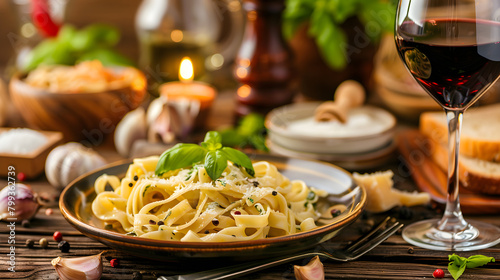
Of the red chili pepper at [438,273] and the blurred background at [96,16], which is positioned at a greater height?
the blurred background at [96,16]

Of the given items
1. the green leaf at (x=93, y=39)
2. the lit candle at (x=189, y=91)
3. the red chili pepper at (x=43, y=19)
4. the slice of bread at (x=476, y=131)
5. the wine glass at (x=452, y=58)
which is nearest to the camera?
the wine glass at (x=452, y=58)

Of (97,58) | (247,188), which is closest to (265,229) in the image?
(247,188)

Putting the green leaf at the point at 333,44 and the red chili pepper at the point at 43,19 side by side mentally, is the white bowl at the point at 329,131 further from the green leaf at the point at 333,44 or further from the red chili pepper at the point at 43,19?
the red chili pepper at the point at 43,19

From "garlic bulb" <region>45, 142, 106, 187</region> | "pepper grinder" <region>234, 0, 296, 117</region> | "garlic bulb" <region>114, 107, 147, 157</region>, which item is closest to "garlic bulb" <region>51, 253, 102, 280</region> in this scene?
"garlic bulb" <region>45, 142, 106, 187</region>

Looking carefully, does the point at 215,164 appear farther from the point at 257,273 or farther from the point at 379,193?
the point at 379,193

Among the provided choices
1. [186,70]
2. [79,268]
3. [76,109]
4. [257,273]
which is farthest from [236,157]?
[186,70]

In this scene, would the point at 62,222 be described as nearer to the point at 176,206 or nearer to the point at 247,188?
the point at 176,206

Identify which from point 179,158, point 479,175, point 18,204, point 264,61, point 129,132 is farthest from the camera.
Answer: point 264,61

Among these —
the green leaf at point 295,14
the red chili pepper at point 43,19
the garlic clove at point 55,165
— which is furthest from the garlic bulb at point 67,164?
the red chili pepper at point 43,19

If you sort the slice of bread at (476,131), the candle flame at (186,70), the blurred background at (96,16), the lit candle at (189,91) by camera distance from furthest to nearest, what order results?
the blurred background at (96,16) < the candle flame at (186,70) < the lit candle at (189,91) < the slice of bread at (476,131)
